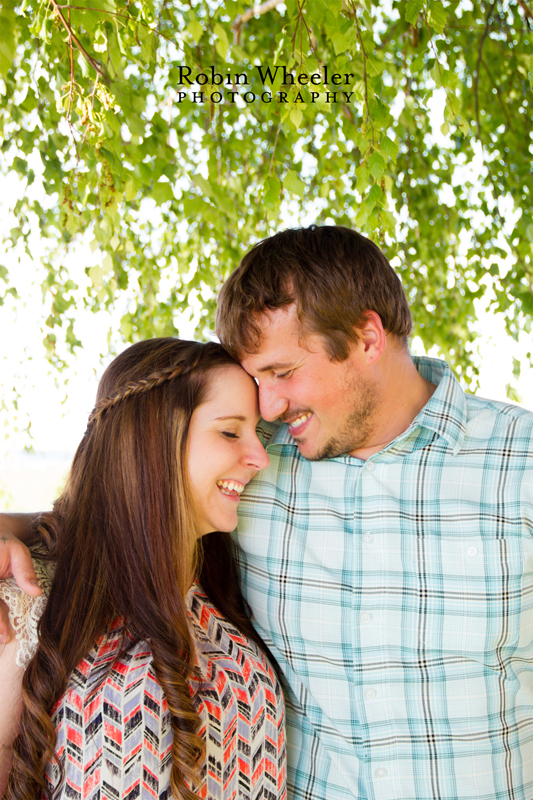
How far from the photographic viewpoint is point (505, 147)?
2.45 meters

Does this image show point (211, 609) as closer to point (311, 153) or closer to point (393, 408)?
point (393, 408)

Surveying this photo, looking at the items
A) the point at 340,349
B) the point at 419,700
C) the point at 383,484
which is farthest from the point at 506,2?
the point at 419,700

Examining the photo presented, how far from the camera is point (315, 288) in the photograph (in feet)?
4.48

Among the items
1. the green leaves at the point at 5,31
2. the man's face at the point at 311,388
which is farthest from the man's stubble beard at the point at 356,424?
the green leaves at the point at 5,31

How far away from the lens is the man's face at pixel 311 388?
134 centimetres

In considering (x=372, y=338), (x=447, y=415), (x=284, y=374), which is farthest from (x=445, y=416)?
(x=284, y=374)

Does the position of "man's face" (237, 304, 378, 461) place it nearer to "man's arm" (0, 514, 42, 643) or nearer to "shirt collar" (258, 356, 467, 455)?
"shirt collar" (258, 356, 467, 455)

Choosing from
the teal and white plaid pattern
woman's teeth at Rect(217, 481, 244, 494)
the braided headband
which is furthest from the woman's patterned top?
the braided headband

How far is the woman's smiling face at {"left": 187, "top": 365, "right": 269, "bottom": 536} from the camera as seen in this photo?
1221mm

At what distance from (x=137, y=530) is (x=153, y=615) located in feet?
0.52

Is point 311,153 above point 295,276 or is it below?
above

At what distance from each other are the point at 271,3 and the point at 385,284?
1.06 meters

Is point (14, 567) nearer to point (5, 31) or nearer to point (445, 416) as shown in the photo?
point (445, 416)

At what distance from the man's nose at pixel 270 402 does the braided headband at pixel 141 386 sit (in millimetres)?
167
